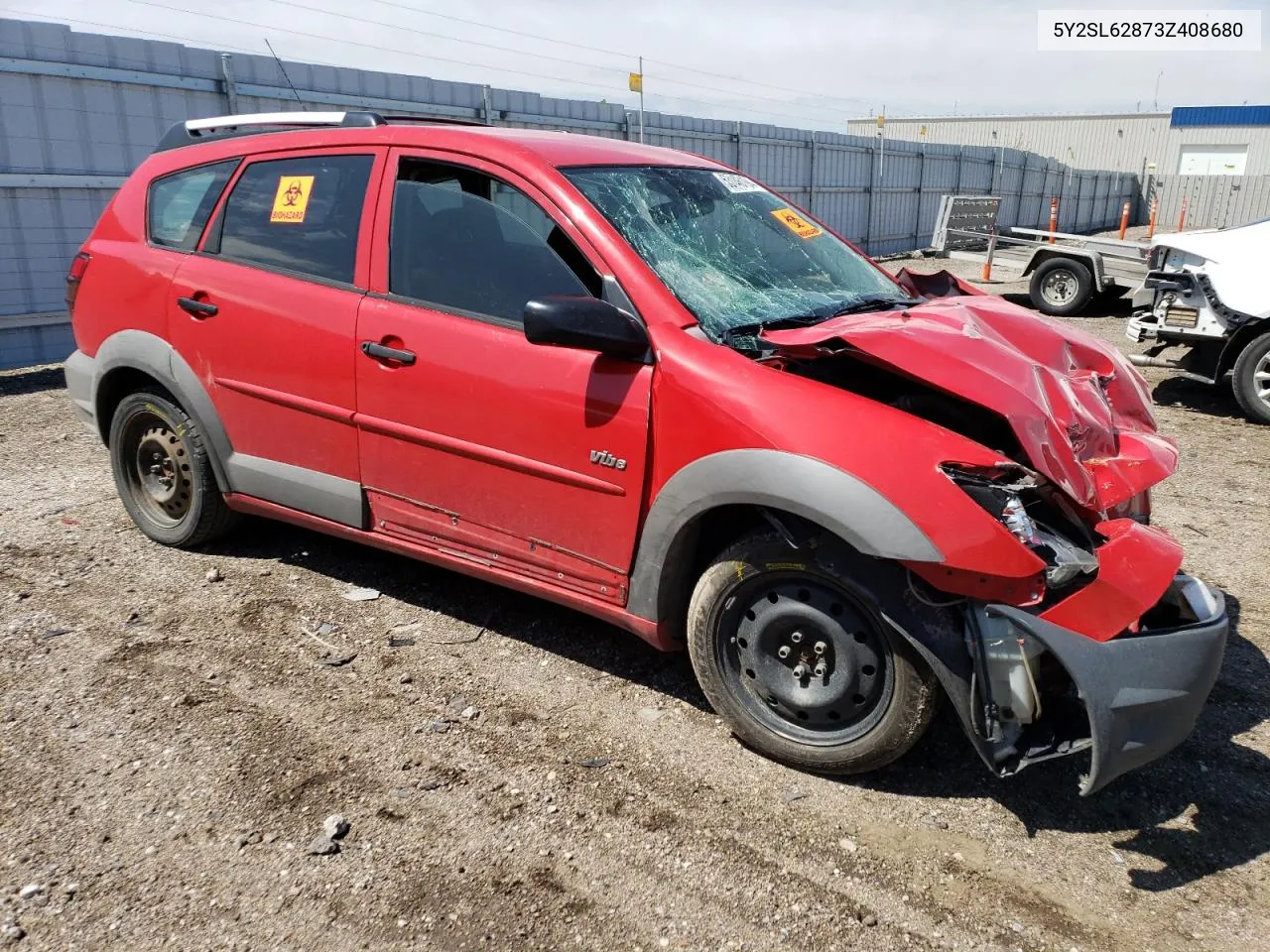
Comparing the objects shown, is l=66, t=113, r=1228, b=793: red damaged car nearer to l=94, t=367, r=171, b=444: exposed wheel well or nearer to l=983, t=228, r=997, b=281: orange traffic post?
l=94, t=367, r=171, b=444: exposed wheel well

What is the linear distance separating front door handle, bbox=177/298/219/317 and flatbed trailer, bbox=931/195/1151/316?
10.4 metres

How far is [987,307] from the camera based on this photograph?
143 inches

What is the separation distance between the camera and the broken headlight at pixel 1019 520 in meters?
2.48

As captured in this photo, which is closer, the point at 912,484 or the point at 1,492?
the point at 912,484

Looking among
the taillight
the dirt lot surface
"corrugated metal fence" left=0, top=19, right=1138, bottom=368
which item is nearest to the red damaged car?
the taillight

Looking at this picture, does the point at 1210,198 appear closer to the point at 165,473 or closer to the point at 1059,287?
the point at 1059,287

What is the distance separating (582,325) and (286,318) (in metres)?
1.47

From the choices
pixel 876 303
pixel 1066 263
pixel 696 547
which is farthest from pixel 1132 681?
pixel 1066 263

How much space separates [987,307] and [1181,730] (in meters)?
1.73

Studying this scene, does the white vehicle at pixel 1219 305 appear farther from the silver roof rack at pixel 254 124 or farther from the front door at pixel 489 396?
the silver roof rack at pixel 254 124

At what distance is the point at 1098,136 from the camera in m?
46.7

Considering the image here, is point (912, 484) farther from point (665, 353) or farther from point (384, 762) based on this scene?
point (384, 762)

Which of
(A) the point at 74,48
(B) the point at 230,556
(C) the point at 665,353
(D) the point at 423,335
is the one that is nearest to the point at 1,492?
(B) the point at 230,556

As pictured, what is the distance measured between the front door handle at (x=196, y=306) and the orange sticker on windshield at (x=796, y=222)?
2338 mm
